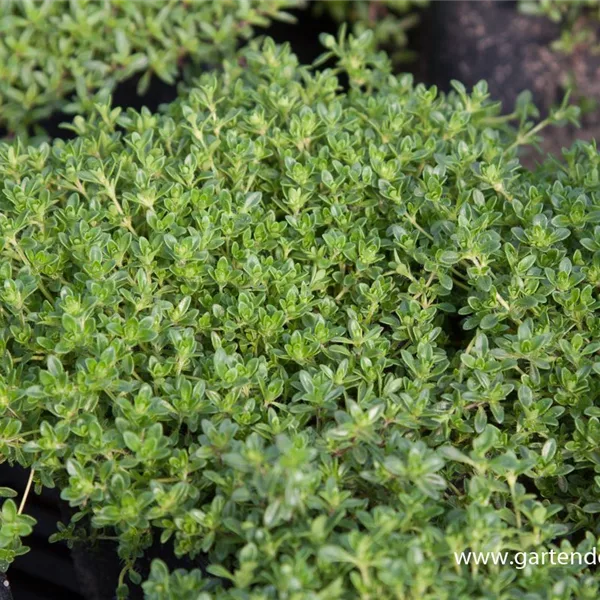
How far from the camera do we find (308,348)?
62.5 inches

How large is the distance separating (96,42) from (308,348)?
1417 millimetres

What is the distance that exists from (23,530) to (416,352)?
749 millimetres

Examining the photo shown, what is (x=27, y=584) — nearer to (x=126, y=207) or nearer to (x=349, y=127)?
(x=126, y=207)

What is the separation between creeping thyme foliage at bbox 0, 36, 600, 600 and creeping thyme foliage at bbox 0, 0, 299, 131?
23.7 inches

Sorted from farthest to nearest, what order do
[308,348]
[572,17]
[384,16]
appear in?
[384,16] → [572,17] → [308,348]

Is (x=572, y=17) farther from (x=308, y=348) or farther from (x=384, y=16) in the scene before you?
(x=308, y=348)

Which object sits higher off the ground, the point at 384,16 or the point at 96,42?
the point at 384,16

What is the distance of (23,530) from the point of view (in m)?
1.49

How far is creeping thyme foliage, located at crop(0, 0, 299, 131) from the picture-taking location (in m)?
2.55

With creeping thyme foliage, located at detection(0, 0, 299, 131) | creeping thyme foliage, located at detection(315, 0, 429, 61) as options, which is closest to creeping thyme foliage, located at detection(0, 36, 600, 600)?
creeping thyme foliage, located at detection(0, 0, 299, 131)

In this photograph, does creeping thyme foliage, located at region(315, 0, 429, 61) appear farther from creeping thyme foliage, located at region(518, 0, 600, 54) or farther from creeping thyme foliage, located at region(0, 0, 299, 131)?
creeping thyme foliage, located at region(0, 0, 299, 131)

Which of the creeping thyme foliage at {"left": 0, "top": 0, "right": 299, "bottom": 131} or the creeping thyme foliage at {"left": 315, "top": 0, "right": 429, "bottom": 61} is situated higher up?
the creeping thyme foliage at {"left": 315, "top": 0, "right": 429, "bottom": 61}

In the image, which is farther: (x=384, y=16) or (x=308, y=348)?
(x=384, y=16)

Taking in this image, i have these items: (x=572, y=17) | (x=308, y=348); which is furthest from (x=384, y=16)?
(x=308, y=348)
